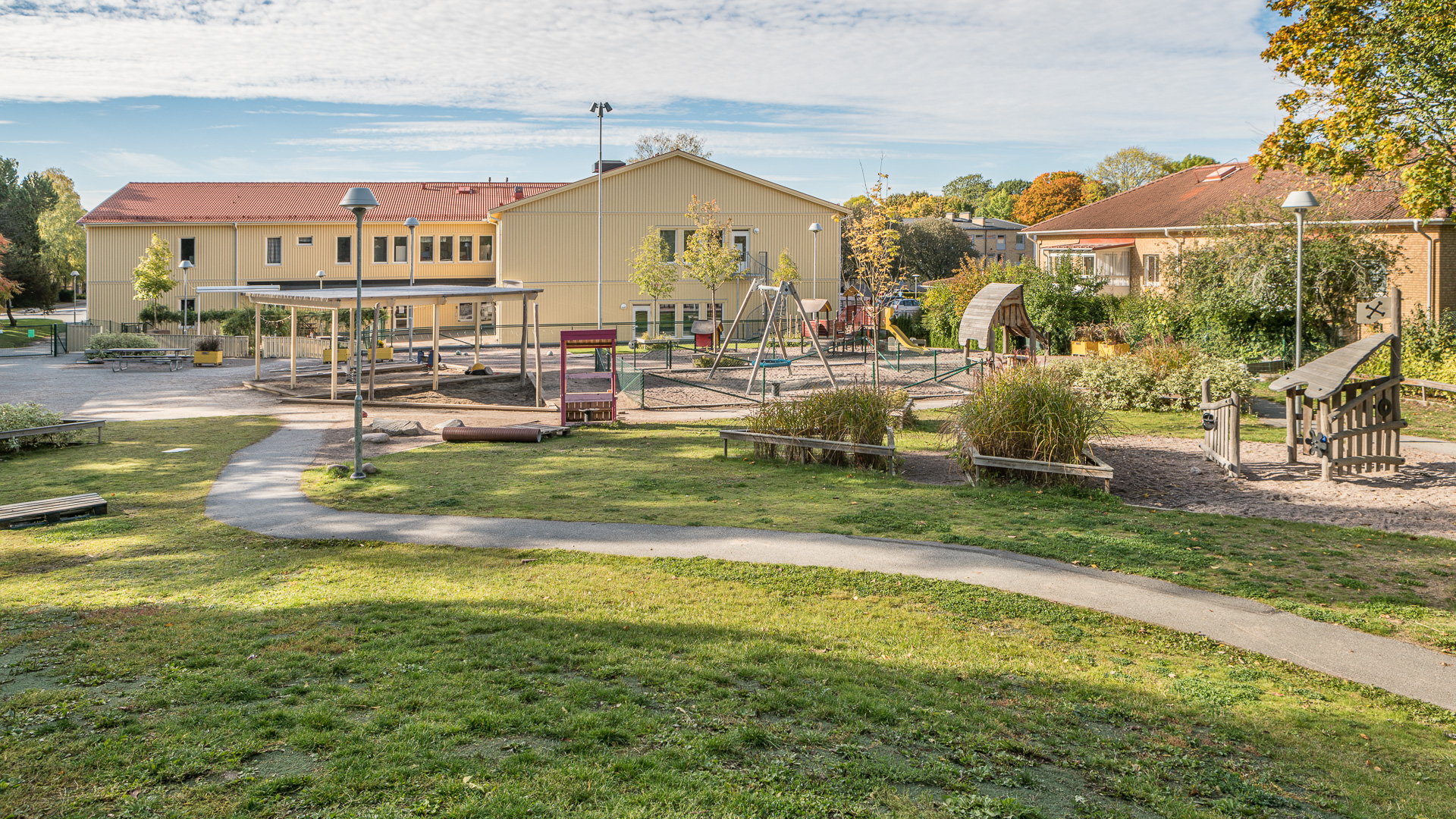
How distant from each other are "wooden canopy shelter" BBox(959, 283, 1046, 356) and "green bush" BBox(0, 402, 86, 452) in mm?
18507

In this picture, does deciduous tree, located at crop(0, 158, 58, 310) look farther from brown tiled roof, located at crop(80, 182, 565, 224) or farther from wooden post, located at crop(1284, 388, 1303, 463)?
wooden post, located at crop(1284, 388, 1303, 463)

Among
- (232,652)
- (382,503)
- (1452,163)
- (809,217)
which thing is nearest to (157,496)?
(382,503)

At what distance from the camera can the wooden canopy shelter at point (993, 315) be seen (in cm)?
2353

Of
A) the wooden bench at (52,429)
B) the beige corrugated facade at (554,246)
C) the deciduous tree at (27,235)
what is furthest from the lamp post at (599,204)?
the deciduous tree at (27,235)

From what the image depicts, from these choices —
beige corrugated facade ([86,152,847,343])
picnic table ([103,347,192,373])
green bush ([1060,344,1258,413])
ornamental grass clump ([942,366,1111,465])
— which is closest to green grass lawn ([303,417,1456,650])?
ornamental grass clump ([942,366,1111,465])

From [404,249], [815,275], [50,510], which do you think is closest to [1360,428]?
[50,510]

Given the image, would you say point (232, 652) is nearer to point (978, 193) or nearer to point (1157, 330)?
point (1157, 330)

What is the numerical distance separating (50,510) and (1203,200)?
122ft

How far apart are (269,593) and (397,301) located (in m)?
16.3

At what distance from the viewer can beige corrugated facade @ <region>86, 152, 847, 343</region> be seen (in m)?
45.3

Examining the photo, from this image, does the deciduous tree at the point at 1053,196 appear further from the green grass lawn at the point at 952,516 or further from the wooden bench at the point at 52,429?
the wooden bench at the point at 52,429

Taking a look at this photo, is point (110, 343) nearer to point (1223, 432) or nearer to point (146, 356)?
point (146, 356)

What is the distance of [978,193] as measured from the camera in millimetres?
128875

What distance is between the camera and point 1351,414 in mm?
14109
